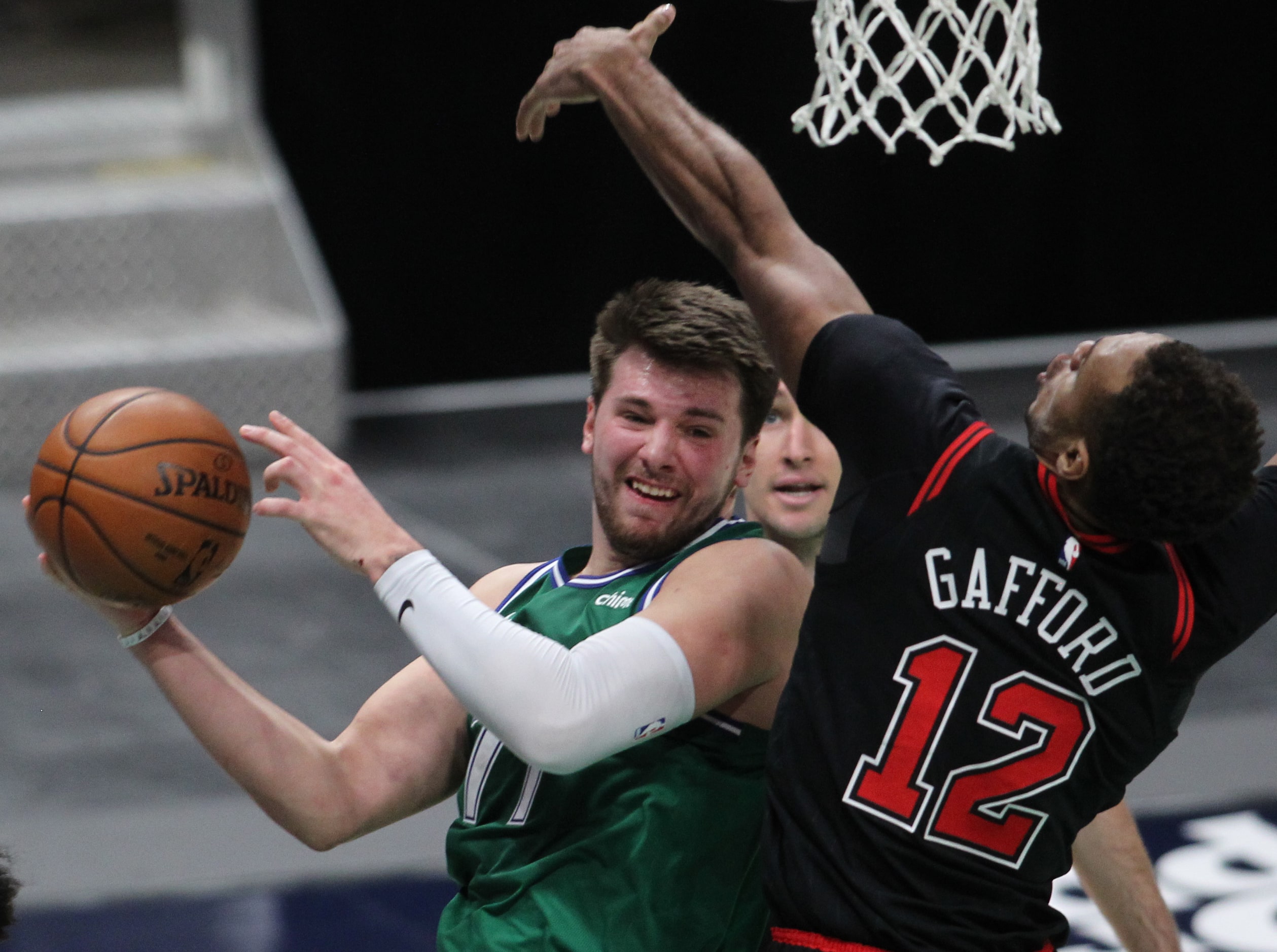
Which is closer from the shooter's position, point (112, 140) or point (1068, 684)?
point (1068, 684)

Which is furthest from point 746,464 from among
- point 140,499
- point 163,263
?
point 163,263

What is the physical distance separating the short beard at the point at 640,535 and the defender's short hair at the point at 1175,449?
86cm

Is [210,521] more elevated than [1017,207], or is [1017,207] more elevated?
[210,521]

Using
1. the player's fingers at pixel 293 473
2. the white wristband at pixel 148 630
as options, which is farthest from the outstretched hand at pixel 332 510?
the white wristband at pixel 148 630

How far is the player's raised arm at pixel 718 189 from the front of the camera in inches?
95.7

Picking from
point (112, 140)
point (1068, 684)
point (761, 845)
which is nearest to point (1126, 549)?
Result: point (1068, 684)

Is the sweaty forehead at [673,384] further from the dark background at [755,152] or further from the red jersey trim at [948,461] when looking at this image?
the dark background at [755,152]

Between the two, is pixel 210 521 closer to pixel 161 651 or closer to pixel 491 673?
pixel 161 651

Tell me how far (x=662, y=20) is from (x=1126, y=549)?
1.16 meters

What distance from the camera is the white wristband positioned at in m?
2.74

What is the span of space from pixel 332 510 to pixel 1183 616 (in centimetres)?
130

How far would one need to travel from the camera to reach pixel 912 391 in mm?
2312

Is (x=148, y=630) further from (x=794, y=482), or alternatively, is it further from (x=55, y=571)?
(x=794, y=482)

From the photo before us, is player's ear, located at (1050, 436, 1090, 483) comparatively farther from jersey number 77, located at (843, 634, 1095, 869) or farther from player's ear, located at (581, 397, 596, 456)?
player's ear, located at (581, 397, 596, 456)
